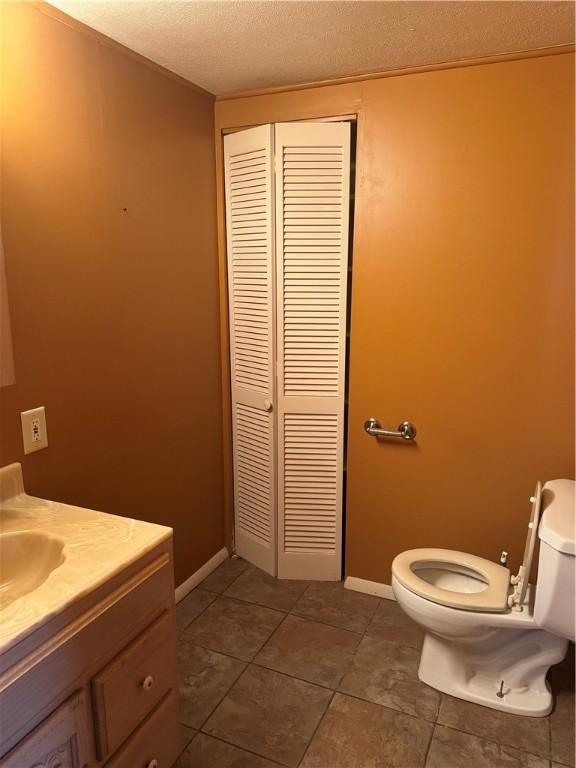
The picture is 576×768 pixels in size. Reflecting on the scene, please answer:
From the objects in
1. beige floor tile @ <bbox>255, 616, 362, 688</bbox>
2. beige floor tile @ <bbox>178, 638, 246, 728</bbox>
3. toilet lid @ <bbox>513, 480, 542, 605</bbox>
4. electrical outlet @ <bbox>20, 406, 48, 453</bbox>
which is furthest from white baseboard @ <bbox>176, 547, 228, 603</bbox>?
toilet lid @ <bbox>513, 480, 542, 605</bbox>

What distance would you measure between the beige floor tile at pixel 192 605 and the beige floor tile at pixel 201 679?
122mm

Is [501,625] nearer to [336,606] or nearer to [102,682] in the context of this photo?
[336,606]

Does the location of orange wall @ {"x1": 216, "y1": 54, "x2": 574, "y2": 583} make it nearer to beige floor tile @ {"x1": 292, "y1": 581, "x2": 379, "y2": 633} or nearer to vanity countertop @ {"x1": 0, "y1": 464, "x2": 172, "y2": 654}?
beige floor tile @ {"x1": 292, "y1": 581, "x2": 379, "y2": 633}

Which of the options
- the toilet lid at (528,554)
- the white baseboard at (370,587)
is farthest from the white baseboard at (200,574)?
the toilet lid at (528,554)

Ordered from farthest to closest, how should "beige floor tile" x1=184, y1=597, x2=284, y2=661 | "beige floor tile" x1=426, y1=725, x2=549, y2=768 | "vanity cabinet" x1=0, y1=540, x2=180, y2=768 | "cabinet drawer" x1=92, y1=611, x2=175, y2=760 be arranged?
"beige floor tile" x1=184, y1=597, x2=284, y2=661
"beige floor tile" x1=426, y1=725, x2=549, y2=768
"cabinet drawer" x1=92, y1=611, x2=175, y2=760
"vanity cabinet" x1=0, y1=540, x2=180, y2=768

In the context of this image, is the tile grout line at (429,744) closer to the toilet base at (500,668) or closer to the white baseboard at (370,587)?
the toilet base at (500,668)

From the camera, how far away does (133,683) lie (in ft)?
4.25

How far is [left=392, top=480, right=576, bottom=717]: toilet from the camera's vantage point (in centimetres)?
161

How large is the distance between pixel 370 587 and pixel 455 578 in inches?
20.6

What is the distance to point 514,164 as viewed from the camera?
191 cm

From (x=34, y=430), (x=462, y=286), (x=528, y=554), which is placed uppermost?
(x=462, y=286)

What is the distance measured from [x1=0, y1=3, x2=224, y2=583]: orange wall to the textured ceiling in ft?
0.46

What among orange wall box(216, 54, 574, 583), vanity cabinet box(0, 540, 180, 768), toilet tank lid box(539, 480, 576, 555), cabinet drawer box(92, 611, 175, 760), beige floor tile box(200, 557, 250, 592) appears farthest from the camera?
beige floor tile box(200, 557, 250, 592)

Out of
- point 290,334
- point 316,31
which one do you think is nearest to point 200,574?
point 290,334
